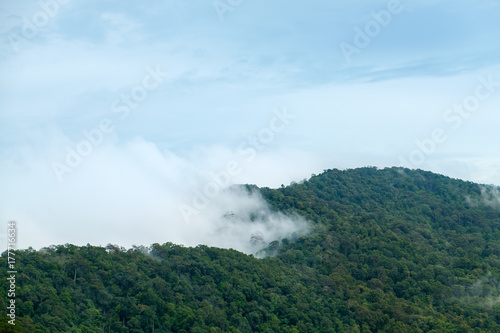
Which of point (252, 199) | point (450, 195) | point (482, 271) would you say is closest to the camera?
point (482, 271)

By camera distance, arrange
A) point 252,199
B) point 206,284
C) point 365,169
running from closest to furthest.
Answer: point 206,284, point 252,199, point 365,169

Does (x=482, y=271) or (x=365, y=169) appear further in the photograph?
(x=365, y=169)

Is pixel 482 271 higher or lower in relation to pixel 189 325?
higher

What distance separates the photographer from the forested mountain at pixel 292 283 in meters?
46.1

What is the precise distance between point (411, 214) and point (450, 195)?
42.4 ft

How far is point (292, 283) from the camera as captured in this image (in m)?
56.8

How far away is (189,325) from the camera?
46.5 metres

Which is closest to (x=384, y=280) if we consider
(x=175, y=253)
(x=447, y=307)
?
(x=447, y=307)

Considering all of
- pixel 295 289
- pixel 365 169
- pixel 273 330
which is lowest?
pixel 273 330

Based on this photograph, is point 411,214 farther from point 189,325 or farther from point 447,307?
point 189,325

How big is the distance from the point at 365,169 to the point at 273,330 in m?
60.1

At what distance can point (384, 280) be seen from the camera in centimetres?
6097

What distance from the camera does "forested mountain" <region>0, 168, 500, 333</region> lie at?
46.1m

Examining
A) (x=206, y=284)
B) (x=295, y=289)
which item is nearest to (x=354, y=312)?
(x=295, y=289)
